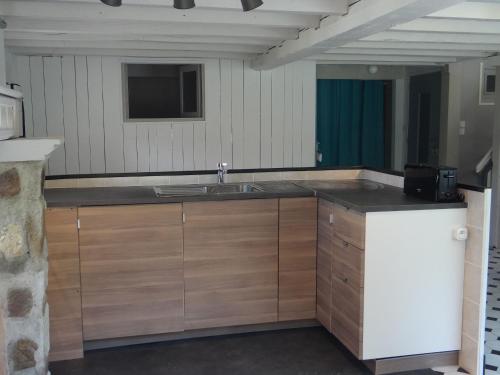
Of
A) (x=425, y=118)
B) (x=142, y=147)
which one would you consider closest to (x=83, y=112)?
(x=142, y=147)

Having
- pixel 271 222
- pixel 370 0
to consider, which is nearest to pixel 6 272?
pixel 271 222

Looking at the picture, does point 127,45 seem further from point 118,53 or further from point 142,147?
point 142,147

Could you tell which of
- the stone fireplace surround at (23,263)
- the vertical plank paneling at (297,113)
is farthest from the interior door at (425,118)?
the stone fireplace surround at (23,263)

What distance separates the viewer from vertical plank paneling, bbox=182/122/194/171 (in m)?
5.72

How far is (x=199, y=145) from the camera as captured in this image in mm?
5770

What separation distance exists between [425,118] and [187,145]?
3.26 metres

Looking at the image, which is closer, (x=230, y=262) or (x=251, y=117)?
(x=230, y=262)

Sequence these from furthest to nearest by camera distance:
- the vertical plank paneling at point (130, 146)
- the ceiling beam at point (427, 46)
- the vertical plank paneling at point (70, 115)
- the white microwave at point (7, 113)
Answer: the vertical plank paneling at point (130, 146) < the vertical plank paneling at point (70, 115) < the ceiling beam at point (427, 46) < the white microwave at point (7, 113)

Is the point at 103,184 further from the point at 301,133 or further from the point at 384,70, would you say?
the point at 384,70

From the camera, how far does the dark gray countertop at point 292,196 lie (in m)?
2.85

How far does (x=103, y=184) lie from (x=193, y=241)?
0.84m

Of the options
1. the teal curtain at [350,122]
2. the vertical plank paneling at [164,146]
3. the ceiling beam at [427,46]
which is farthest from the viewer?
the teal curtain at [350,122]

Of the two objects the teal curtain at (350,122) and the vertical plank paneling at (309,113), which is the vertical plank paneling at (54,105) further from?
the teal curtain at (350,122)

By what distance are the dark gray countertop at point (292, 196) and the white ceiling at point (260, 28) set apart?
2.97 feet
